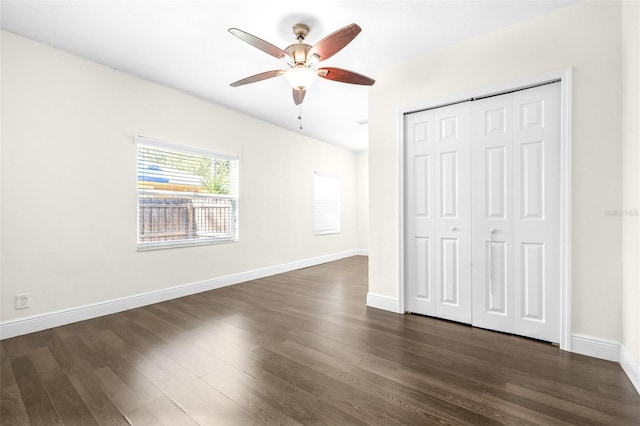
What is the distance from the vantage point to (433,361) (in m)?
2.11

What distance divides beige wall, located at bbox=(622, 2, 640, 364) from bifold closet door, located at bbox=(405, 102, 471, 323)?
1.05 meters

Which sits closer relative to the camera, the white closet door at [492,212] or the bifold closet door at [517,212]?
the bifold closet door at [517,212]

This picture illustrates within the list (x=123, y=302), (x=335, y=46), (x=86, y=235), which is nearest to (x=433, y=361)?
(x=335, y=46)

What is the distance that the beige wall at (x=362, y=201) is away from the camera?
24.5 feet

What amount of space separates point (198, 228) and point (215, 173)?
2.85 ft

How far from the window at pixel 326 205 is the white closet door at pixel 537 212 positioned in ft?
13.5

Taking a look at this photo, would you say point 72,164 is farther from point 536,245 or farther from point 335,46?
point 536,245

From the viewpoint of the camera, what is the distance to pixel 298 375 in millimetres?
1925

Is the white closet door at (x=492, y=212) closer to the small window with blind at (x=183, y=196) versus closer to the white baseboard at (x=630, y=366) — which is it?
the white baseboard at (x=630, y=366)

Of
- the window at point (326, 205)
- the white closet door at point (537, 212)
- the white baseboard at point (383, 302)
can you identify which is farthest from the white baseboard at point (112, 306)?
the white closet door at point (537, 212)

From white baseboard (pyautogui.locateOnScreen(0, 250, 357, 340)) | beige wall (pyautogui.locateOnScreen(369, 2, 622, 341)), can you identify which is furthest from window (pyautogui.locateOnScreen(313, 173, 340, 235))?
beige wall (pyautogui.locateOnScreen(369, 2, 622, 341))

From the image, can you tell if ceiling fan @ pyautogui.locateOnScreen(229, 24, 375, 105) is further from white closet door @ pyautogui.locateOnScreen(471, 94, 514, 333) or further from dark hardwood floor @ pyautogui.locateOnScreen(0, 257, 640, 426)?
dark hardwood floor @ pyautogui.locateOnScreen(0, 257, 640, 426)

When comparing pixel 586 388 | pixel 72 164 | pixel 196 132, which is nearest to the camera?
pixel 586 388

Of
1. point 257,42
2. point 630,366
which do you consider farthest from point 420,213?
point 257,42
